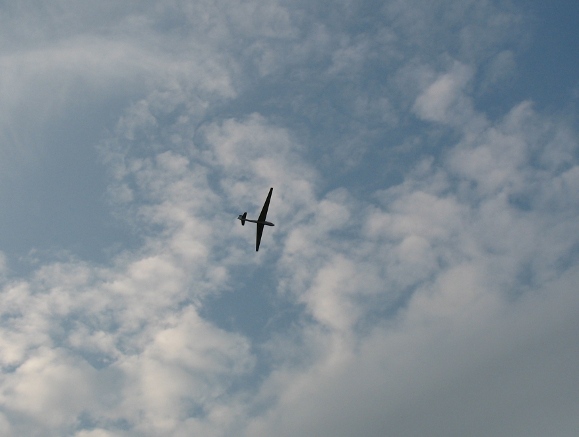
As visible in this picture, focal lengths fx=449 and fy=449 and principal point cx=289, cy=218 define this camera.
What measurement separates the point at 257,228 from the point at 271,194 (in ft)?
47.2

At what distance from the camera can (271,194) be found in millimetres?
138000

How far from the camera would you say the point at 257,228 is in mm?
146375
